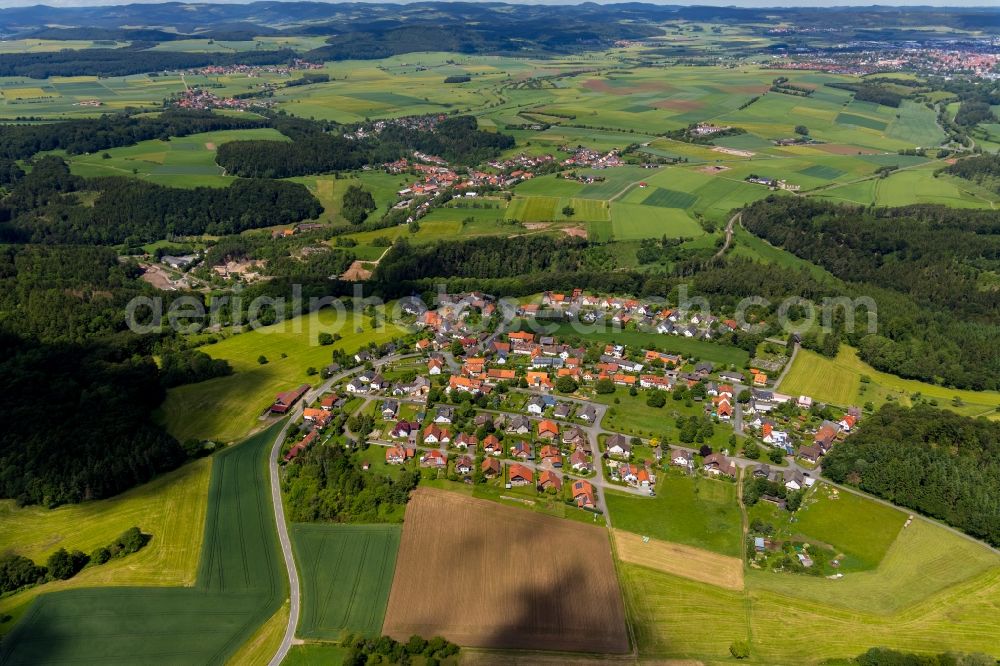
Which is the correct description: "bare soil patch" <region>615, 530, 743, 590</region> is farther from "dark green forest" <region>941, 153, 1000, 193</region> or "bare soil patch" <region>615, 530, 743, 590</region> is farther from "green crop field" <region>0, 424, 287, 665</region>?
"dark green forest" <region>941, 153, 1000, 193</region>

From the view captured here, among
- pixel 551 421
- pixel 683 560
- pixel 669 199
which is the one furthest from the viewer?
pixel 669 199

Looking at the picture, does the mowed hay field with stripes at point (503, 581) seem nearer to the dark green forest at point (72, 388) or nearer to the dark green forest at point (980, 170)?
the dark green forest at point (72, 388)

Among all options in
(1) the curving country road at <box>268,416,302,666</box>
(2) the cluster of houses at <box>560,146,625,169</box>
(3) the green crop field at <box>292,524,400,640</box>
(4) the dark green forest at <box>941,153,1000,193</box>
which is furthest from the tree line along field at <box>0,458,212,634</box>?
(4) the dark green forest at <box>941,153,1000,193</box>

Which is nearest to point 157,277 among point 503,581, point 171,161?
point 171,161

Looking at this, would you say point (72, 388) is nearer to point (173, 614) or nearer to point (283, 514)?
point (283, 514)

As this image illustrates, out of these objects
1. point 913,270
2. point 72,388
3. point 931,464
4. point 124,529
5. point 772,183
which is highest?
point 772,183

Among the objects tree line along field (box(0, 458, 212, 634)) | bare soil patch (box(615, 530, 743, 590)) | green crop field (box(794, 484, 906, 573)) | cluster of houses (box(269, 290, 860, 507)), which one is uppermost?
cluster of houses (box(269, 290, 860, 507))
